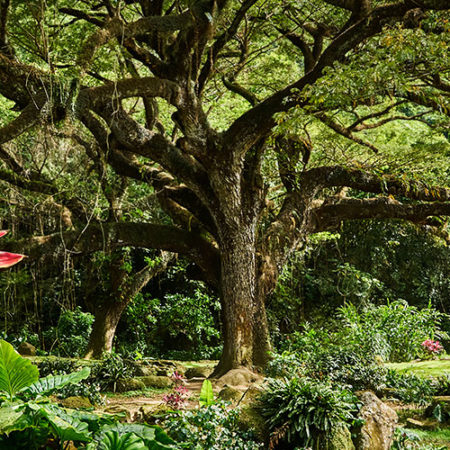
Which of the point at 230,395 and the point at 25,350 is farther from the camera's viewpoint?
the point at 25,350

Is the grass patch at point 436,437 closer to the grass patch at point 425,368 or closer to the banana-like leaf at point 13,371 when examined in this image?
the grass patch at point 425,368

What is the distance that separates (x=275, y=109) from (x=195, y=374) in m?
4.79

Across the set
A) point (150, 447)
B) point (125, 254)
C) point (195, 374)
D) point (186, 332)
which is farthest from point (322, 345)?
point (186, 332)

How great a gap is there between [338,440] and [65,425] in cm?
247

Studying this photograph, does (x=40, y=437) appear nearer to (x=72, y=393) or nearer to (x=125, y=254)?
(x=72, y=393)

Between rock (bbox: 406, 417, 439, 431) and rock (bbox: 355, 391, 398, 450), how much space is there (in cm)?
57

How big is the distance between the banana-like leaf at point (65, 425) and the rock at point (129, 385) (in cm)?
489

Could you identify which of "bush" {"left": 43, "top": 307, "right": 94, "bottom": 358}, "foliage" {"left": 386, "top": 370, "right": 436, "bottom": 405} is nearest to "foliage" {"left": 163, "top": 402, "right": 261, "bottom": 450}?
"foliage" {"left": 386, "top": 370, "right": 436, "bottom": 405}

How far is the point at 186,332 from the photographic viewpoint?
1314 centimetres

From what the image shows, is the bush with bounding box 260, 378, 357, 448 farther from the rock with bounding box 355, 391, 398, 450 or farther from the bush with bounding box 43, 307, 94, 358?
the bush with bounding box 43, 307, 94, 358

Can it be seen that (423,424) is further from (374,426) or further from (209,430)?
(209,430)

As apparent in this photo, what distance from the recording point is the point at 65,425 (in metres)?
2.52

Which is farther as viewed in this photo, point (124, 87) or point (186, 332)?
point (186, 332)

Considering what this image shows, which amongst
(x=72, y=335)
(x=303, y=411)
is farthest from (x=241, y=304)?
(x=72, y=335)
